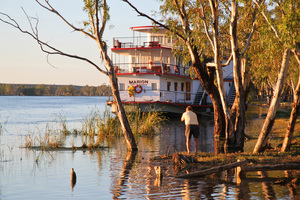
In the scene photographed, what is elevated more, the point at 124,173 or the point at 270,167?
the point at 270,167

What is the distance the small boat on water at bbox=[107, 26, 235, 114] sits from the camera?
33969 mm

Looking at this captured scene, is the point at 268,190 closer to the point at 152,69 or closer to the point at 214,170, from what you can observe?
the point at 214,170

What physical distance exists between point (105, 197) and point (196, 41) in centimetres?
1085

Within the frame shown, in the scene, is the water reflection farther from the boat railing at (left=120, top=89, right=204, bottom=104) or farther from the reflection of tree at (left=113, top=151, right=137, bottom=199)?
the boat railing at (left=120, top=89, right=204, bottom=104)

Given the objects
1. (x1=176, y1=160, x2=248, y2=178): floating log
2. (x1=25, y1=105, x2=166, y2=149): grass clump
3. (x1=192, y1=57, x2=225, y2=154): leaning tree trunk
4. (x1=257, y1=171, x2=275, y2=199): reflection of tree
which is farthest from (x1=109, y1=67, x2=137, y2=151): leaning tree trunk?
(x1=257, y1=171, x2=275, y2=199): reflection of tree

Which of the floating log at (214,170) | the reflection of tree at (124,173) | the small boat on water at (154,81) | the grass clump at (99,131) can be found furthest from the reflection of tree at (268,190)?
the small boat on water at (154,81)

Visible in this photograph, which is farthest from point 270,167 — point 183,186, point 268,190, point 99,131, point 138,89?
point 138,89

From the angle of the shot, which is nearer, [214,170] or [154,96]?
[214,170]

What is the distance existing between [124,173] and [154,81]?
891 inches

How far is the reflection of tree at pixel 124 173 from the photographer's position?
31.7 feet

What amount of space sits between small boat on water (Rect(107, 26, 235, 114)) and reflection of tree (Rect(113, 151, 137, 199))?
630 inches

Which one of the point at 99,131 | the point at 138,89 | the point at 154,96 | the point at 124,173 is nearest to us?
the point at 124,173

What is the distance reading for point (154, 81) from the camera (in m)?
34.2

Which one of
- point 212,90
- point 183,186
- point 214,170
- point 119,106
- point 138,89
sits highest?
point 138,89
